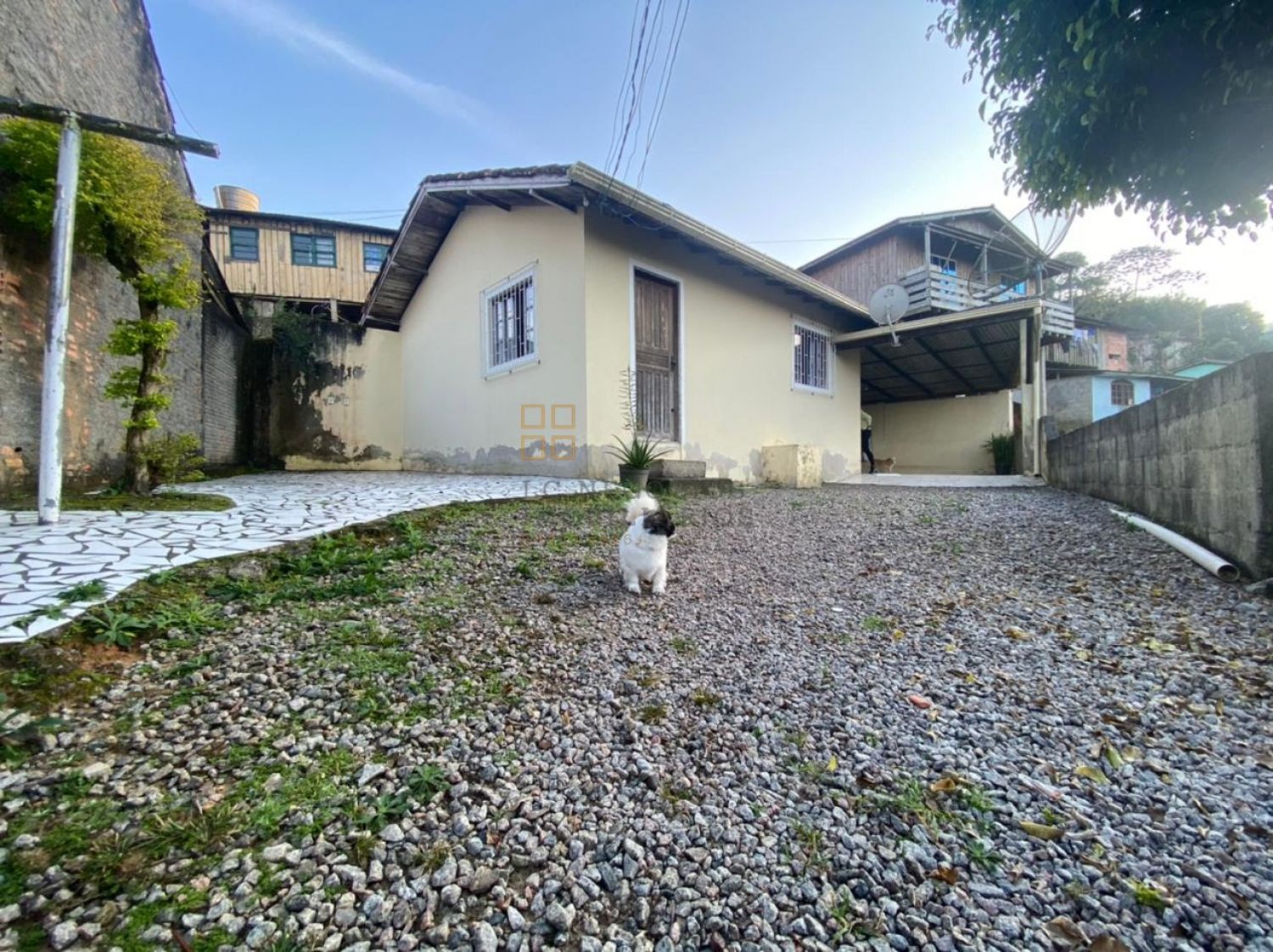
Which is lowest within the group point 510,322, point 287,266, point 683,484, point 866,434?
point 683,484

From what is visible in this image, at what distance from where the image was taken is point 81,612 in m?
2.09

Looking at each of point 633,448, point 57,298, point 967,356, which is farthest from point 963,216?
point 57,298

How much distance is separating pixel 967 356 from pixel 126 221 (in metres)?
12.9

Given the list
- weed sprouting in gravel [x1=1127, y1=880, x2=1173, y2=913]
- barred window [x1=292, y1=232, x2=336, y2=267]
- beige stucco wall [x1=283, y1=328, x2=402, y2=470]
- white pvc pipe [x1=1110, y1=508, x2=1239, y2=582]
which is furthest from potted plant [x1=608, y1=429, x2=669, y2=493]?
barred window [x1=292, y1=232, x2=336, y2=267]

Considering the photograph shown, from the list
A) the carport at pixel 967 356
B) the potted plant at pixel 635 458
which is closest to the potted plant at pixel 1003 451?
the carport at pixel 967 356

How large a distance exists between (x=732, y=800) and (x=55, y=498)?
182 inches

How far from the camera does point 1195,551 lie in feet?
10.8

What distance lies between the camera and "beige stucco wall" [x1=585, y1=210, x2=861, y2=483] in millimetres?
6598

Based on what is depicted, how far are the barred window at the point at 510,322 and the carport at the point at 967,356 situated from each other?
6097 mm

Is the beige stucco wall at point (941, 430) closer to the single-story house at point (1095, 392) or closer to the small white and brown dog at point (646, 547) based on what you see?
the single-story house at point (1095, 392)

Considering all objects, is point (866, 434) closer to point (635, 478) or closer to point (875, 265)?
point (875, 265)

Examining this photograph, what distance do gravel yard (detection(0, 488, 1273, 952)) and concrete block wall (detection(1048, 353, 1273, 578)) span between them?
0.42 meters

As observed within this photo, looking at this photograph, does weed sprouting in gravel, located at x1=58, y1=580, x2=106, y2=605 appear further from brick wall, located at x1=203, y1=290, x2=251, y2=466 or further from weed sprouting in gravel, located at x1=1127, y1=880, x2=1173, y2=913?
brick wall, located at x1=203, y1=290, x2=251, y2=466

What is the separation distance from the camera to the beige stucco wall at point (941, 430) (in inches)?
511
